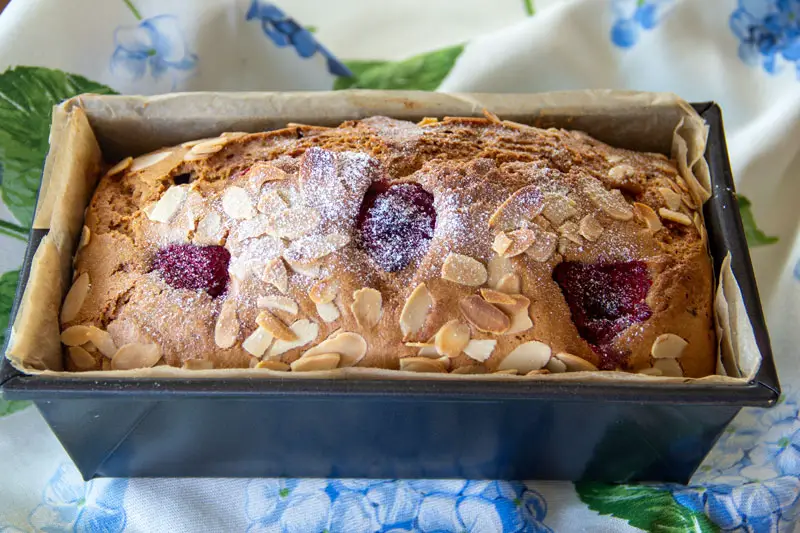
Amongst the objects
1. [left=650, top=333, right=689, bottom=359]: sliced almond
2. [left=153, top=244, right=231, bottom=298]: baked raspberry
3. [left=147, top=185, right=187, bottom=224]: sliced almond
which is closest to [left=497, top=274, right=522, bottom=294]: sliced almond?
Answer: [left=650, top=333, right=689, bottom=359]: sliced almond

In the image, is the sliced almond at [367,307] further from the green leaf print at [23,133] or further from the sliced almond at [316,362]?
the green leaf print at [23,133]

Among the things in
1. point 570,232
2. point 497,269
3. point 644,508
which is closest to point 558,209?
point 570,232

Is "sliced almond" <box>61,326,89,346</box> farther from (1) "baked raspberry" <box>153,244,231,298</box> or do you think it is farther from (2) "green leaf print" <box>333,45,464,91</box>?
(2) "green leaf print" <box>333,45,464,91</box>

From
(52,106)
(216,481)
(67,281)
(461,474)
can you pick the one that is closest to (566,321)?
(461,474)

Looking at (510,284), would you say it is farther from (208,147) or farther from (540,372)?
(208,147)

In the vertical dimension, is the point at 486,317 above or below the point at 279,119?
below

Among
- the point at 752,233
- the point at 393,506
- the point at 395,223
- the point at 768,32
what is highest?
the point at 768,32

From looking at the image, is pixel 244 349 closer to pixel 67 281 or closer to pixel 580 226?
pixel 67 281
